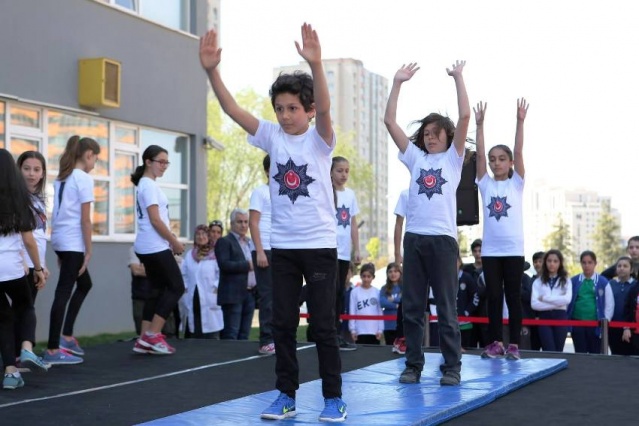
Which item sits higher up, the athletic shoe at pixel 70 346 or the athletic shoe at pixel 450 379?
the athletic shoe at pixel 70 346

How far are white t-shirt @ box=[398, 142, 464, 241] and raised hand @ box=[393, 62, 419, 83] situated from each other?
0.60 m

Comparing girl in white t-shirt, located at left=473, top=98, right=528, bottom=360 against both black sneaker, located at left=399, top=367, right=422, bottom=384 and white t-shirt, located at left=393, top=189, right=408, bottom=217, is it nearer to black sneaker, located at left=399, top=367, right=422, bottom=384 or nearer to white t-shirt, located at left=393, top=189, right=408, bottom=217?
white t-shirt, located at left=393, top=189, right=408, bottom=217

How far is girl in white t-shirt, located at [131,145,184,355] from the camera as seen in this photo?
333 inches

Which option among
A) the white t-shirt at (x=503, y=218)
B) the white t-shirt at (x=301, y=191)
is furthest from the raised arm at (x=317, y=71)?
the white t-shirt at (x=503, y=218)

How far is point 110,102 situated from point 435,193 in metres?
9.19

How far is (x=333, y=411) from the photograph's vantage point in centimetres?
505

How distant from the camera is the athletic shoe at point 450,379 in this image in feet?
20.7

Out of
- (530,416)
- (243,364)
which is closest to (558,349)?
(243,364)

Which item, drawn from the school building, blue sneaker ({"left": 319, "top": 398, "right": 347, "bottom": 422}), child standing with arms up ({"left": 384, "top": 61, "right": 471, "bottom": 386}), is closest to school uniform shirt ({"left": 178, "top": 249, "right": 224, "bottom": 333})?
the school building

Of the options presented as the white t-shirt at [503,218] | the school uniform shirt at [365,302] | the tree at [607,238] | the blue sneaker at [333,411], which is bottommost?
the blue sneaker at [333,411]

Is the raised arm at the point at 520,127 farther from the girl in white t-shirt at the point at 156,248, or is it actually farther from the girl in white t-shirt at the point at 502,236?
the girl in white t-shirt at the point at 156,248

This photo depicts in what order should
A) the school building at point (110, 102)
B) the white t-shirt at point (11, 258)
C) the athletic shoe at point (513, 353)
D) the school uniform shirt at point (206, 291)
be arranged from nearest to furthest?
1. the white t-shirt at point (11, 258)
2. the athletic shoe at point (513, 353)
3. the school uniform shirt at point (206, 291)
4. the school building at point (110, 102)

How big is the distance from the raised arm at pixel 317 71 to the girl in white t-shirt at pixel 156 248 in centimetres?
364

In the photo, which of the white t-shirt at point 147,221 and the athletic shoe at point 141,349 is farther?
the athletic shoe at point 141,349
